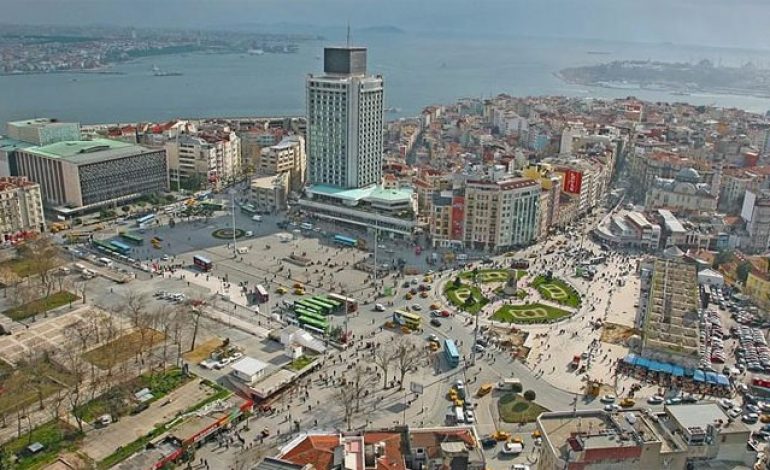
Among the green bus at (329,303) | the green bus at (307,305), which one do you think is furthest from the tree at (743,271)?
the green bus at (307,305)

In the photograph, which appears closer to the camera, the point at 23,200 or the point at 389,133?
the point at 23,200

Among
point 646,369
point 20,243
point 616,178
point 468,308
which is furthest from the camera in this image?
point 616,178

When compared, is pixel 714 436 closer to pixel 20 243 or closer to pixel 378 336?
pixel 378 336

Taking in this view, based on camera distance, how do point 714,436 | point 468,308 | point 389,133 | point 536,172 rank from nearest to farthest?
point 714,436
point 468,308
point 536,172
point 389,133

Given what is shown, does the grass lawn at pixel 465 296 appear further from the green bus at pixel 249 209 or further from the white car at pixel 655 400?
the green bus at pixel 249 209

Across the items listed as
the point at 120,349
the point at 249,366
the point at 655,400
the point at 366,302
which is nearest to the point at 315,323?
the point at 366,302

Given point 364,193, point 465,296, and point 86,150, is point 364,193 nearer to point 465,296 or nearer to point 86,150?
point 465,296

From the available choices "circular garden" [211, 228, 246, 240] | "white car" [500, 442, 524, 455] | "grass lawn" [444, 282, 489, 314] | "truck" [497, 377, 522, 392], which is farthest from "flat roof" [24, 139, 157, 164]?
"white car" [500, 442, 524, 455]

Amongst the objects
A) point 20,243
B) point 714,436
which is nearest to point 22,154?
point 20,243
